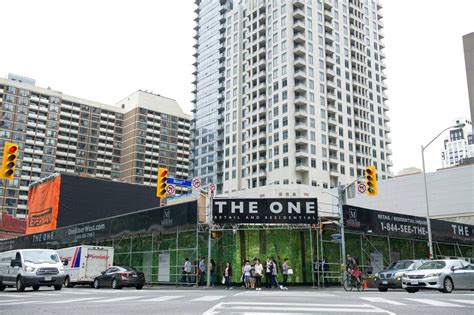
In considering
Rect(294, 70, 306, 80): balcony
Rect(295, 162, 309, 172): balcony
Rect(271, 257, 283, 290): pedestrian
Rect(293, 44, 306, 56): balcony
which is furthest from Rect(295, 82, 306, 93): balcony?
Rect(271, 257, 283, 290): pedestrian

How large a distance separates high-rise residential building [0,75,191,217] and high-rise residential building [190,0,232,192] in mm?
19266

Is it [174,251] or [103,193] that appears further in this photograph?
[103,193]

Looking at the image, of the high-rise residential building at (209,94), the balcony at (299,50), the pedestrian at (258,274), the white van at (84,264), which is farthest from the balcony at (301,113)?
the pedestrian at (258,274)

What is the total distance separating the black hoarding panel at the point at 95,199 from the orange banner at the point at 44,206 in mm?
787

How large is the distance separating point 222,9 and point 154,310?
11111 centimetres

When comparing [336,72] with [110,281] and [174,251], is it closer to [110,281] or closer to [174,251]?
[174,251]

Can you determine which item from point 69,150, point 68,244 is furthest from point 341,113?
point 69,150

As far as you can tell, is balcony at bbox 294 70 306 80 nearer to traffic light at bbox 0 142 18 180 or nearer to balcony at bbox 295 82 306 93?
balcony at bbox 295 82 306 93

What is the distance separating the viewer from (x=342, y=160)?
88062 mm

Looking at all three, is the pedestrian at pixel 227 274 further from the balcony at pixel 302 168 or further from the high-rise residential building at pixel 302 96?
the balcony at pixel 302 168

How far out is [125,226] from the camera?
33.0 m

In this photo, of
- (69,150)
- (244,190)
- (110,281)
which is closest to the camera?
(110,281)

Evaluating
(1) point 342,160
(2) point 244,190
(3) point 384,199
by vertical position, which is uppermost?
(1) point 342,160

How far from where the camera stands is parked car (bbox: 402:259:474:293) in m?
18.7
